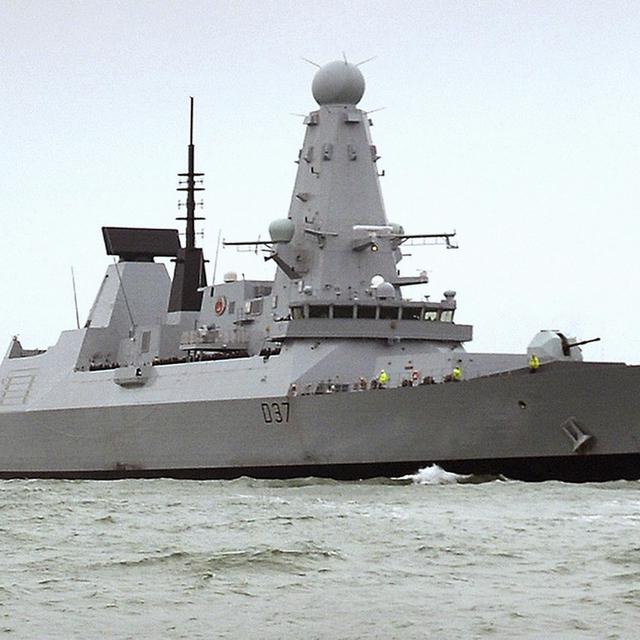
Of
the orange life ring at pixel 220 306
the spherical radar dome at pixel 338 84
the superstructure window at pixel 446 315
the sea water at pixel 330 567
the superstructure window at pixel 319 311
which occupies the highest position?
the spherical radar dome at pixel 338 84

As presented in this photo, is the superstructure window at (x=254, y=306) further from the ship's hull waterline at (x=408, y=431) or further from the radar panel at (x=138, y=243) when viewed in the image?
the radar panel at (x=138, y=243)

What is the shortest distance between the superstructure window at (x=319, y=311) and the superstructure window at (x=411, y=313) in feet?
6.52

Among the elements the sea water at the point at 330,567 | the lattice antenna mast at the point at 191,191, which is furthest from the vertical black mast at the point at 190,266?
the sea water at the point at 330,567

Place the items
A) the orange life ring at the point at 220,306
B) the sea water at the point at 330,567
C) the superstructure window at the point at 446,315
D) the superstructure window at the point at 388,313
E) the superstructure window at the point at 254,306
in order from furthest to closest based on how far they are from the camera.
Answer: the orange life ring at the point at 220,306
the superstructure window at the point at 254,306
the superstructure window at the point at 446,315
the superstructure window at the point at 388,313
the sea water at the point at 330,567

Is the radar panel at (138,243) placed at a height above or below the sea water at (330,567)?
above

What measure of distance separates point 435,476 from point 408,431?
3.97 ft

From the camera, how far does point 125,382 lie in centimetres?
3969

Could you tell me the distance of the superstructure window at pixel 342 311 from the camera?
34.9 meters

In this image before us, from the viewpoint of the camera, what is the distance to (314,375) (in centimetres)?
3412

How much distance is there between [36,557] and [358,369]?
17.1 meters

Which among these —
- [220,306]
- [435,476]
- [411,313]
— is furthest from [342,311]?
[435,476]

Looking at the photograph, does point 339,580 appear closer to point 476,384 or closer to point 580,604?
point 580,604

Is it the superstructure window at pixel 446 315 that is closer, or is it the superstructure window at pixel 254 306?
the superstructure window at pixel 446 315

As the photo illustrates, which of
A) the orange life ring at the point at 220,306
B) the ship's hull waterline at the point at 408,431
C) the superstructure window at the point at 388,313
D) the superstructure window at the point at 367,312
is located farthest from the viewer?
the orange life ring at the point at 220,306
